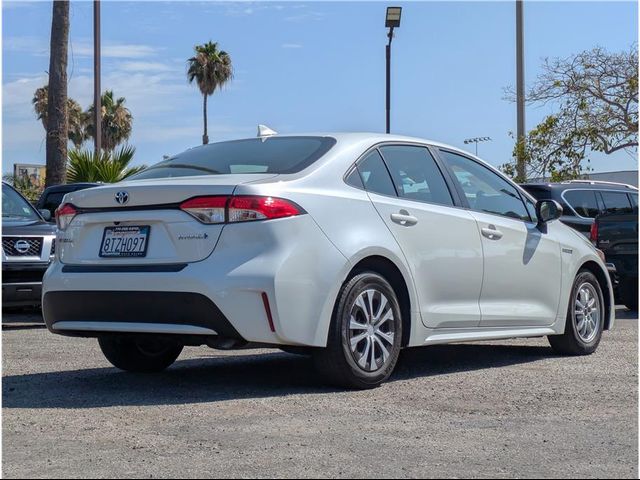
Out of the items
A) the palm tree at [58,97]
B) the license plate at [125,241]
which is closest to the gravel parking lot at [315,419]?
the license plate at [125,241]

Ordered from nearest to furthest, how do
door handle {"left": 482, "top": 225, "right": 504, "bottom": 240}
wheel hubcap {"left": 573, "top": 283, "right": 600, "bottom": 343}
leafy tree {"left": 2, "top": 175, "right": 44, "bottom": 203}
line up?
door handle {"left": 482, "top": 225, "right": 504, "bottom": 240}, wheel hubcap {"left": 573, "top": 283, "right": 600, "bottom": 343}, leafy tree {"left": 2, "top": 175, "right": 44, "bottom": 203}

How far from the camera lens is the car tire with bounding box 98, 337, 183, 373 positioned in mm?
7531

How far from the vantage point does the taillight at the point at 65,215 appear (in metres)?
6.88

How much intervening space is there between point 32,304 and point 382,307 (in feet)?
20.2

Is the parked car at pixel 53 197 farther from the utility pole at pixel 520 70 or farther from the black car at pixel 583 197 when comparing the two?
the utility pole at pixel 520 70

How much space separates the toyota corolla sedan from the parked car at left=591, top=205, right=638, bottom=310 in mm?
5582

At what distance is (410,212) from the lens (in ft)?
23.5

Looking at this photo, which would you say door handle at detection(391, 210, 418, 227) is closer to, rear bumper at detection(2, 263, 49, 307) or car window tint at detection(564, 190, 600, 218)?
rear bumper at detection(2, 263, 49, 307)

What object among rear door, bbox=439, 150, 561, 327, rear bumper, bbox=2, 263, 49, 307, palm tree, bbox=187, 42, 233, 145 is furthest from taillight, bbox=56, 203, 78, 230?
palm tree, bbox=187, 42, 233, 145

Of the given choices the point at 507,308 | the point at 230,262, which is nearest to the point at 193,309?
the point at 230,262

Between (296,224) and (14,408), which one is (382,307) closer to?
(296,224)

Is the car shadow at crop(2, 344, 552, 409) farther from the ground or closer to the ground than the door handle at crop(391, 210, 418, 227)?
closer to the ground

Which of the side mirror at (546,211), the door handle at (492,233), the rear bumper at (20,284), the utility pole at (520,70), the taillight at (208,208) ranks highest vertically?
the utility pole at (520,70)

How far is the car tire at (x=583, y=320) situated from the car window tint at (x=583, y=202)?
5.85 meters
